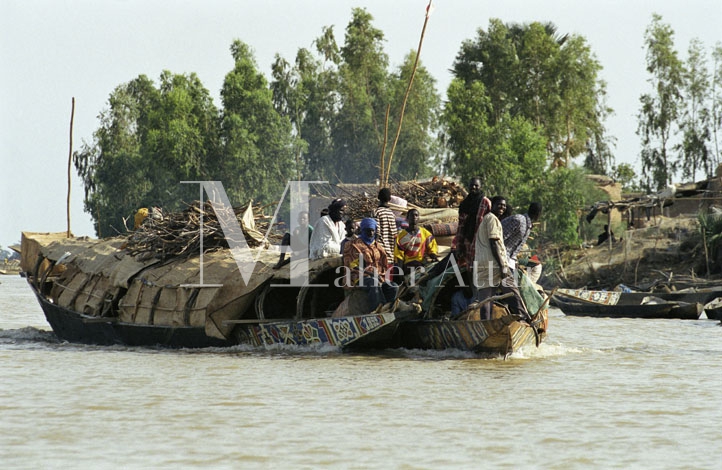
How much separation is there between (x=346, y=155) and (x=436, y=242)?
127 feet

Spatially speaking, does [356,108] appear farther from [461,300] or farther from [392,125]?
[461,300]

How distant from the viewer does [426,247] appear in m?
11.5

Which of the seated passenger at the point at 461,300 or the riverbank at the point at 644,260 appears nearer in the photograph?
the seated passenger at the point at 461,300

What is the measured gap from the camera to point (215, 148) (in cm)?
4569

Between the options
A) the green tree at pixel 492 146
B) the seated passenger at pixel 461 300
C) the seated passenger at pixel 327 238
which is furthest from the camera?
the green tree at pixel 492 146

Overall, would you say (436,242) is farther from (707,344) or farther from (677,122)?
(677,122)

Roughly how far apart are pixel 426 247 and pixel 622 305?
400 inches

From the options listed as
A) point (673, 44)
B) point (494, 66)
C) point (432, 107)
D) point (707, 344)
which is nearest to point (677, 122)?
point (673, 44)

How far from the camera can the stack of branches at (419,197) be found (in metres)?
13.7

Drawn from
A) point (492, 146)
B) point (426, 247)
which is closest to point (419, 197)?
point (426, 247)

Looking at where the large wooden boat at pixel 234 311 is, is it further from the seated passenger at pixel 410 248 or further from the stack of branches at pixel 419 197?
the stack of branches at pixel 419 197

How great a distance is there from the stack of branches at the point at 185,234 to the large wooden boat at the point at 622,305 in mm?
10017

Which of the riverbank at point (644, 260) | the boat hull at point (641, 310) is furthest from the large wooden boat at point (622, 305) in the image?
the riverbank at point (644, 260)

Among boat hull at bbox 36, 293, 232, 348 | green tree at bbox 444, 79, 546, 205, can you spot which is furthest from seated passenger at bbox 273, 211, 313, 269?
green tree at bbox 444, 79, 546, 205
